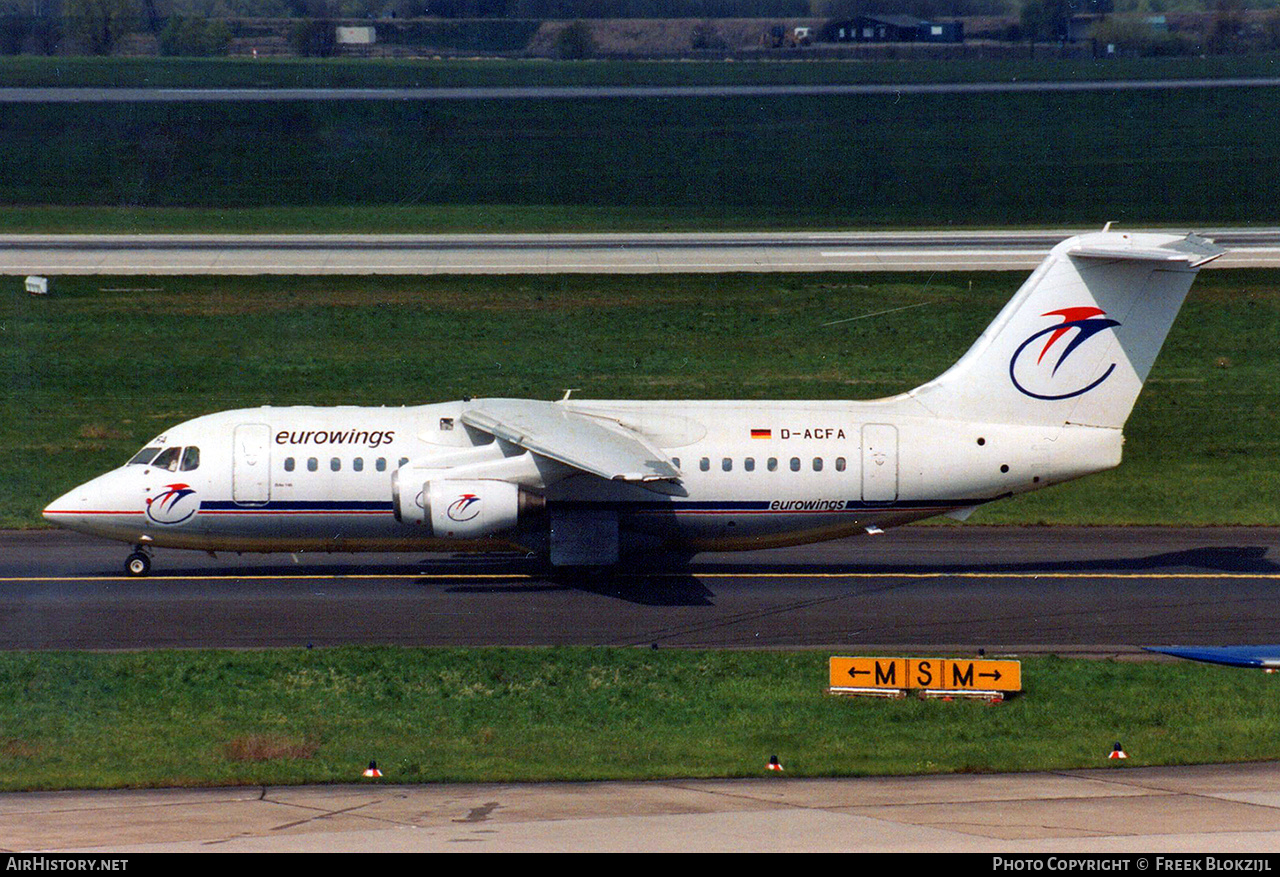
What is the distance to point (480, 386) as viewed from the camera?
46.3 metres

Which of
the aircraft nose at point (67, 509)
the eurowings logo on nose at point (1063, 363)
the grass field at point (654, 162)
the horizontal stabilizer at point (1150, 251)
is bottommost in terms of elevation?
the aircraft nose at point (67, 509)

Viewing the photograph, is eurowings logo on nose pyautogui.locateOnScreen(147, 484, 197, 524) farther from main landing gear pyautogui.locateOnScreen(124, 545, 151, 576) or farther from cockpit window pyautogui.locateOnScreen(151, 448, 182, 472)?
main landing gear pyautogui.locateOnScreen(124, 545, 151, 576)

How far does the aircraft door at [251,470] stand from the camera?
30.8m

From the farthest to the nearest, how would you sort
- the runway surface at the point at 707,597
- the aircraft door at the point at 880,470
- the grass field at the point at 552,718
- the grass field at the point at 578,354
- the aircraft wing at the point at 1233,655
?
the grass field at the point at 578,354, the aircraft door at the point at 880,470, the runway surface at the point at 707,597, the aircraft wing at the point at 1233,655, the grass field at the point at 552,718

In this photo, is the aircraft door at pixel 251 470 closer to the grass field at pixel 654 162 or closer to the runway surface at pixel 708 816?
the runway surface at pixel 708 816

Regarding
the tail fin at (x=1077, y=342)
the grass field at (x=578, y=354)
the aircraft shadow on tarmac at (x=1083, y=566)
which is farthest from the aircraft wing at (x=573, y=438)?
the grass field at (x=578, y=354)

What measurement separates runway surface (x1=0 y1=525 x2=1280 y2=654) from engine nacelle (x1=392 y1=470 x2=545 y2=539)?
1455 mm

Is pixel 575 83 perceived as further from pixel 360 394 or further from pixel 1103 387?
pixel 1103 387

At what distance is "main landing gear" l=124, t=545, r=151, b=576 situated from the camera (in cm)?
3188

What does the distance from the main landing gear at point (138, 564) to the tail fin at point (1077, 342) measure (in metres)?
16.5

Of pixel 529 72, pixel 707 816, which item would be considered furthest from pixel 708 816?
pixel 529 72

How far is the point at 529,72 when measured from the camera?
10688cm

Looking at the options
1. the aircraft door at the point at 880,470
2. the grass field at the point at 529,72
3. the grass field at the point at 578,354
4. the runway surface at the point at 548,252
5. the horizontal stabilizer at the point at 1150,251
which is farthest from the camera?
the grass field at the point at 529,72

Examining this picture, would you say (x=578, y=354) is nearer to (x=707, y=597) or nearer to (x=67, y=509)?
(x=707, y=597)
